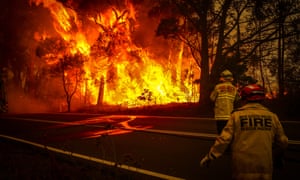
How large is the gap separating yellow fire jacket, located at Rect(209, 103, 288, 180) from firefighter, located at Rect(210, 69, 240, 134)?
10.0 ft

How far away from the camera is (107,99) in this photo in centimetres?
2862

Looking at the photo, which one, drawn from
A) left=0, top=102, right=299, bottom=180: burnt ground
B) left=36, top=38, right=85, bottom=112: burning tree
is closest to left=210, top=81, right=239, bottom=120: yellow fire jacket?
left=0, top=102, right=299, bottom=180: burnt ground

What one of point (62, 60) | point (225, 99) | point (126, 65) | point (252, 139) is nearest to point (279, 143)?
point (252, 139)

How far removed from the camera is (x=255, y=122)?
3.05 meters

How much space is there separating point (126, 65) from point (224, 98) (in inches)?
802

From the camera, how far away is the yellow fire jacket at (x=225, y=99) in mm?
6211

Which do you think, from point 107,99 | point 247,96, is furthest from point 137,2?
point 247,96

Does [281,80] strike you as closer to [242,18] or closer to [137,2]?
[242,18]

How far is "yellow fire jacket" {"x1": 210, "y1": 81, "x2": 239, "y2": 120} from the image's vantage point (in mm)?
6211

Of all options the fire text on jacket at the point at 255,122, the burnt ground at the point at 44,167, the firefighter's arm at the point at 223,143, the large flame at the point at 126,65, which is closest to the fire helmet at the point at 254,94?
the fire text on jacket at the point at 255,122

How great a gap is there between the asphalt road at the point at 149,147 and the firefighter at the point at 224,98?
884mm

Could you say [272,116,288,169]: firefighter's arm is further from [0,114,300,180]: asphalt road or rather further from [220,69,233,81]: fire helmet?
[220,69,233,81]: fire helmet

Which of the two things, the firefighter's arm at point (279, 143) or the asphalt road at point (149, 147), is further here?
the asphalt road at point (149, 147)

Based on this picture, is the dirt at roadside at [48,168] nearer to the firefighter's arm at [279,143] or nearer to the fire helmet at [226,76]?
the firefighter's arm at [279,143]
